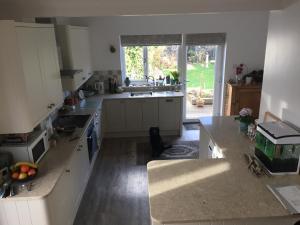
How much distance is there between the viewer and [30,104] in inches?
91.1

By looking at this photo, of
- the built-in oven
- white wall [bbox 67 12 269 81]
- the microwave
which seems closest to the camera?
the microwave

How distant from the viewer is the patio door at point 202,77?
5.57 m

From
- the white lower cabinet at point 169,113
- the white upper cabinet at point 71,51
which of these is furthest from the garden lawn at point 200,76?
the white upper cabinet at point 71,51

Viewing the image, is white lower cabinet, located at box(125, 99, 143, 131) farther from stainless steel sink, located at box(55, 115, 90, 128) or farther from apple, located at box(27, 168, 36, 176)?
apple, located at box(27, 168, 36, 176)

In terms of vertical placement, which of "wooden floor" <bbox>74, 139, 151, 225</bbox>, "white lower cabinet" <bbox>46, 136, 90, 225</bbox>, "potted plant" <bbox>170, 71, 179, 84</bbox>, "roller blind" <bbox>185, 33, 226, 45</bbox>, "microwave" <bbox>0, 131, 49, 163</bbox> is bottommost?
"wooden floor" <bbox>74, 139, 151, 225</bbox>

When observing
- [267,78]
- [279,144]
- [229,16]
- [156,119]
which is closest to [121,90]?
[156,119]

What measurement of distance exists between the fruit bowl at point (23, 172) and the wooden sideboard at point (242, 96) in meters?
4.17

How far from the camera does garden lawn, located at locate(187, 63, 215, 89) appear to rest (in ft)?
18.8

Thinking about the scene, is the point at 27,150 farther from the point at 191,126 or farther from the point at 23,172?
the point at 191,126

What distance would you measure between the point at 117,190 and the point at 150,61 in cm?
301

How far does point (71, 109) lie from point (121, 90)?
144 cm

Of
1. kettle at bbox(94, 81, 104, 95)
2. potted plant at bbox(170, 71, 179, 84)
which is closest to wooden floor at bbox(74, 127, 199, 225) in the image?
kettle at bbox(94, 81, 104, 95)

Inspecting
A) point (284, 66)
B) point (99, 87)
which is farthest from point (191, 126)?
point (284, 66)

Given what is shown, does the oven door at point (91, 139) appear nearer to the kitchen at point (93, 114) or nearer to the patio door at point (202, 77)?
the kitchen at point (93, 114)
